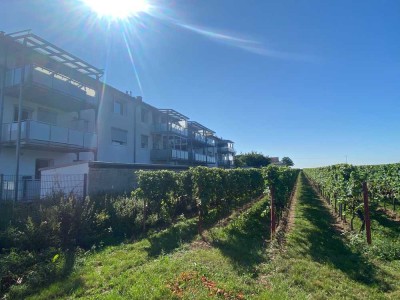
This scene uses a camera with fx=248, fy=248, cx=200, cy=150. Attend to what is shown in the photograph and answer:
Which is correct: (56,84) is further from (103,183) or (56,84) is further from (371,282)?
(371,282)

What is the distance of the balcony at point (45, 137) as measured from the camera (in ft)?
44.2

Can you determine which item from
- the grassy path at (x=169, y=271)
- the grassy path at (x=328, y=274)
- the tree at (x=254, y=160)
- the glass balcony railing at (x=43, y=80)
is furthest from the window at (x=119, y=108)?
the tree at (x=254, y=160)

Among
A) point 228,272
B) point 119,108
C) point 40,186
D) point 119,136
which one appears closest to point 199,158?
point 119,136

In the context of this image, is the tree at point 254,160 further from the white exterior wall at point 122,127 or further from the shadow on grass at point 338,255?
the shadow on grass at point 338,255

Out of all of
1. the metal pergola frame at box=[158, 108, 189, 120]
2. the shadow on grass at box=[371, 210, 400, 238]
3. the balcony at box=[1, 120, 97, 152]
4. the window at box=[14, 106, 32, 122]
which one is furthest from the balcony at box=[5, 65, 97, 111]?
the shadow on grass at box=[371, 210, 400, 238]

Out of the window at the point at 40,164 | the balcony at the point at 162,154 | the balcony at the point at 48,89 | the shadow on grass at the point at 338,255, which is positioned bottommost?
the shadow on grass at the point at 338,255

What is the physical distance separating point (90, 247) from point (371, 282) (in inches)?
257

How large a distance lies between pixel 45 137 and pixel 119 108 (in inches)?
374

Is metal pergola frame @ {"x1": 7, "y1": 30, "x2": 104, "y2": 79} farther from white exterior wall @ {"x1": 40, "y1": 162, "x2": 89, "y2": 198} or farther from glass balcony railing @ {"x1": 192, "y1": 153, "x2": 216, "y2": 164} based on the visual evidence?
glass balcony railing @ {"x1": 192, "y1": 153, "x2": 216, "y2": 164}

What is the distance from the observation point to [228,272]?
484 cm

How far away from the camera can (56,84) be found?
591 inches

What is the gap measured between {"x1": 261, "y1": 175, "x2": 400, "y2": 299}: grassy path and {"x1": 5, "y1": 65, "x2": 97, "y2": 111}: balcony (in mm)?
14955

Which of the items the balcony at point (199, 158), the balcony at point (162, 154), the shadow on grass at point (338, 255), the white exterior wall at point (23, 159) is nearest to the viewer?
the shadow on grass at point (338, 255)

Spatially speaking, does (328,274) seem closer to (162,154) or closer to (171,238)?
(171,238)
